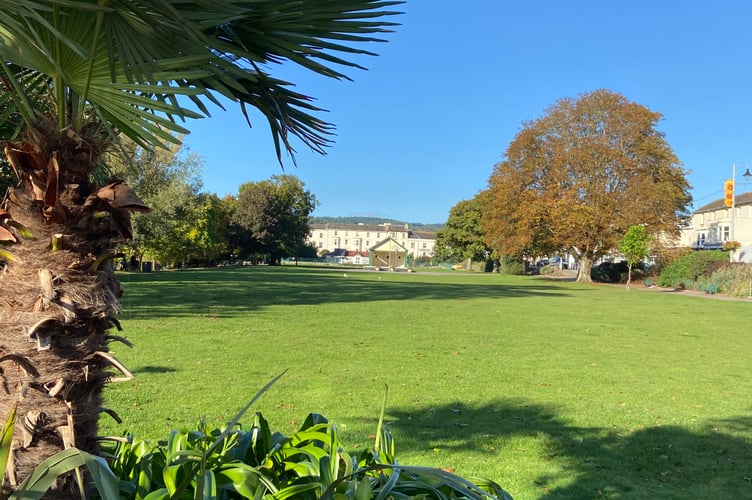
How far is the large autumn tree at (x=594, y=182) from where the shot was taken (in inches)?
1544

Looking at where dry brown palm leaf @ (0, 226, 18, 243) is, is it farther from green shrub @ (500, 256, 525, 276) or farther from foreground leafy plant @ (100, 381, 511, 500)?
green shrub @ (500, 256, 525, 276)

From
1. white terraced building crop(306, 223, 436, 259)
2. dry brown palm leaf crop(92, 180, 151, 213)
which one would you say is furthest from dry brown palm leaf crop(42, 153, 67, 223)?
white terraced building crop(306, 223, 436, 259)

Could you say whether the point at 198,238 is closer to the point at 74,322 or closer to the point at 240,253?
the point at 240,253

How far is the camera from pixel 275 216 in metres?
68.9

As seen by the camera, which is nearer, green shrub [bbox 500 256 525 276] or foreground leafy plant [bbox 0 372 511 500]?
foreground leafy plant [bbox 0 372 511 500]

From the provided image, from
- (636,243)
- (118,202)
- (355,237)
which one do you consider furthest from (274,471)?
(355,237)

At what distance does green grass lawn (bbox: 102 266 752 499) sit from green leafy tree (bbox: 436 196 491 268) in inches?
2575

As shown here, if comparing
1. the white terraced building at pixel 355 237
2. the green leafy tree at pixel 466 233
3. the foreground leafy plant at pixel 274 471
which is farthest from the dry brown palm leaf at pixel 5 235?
the white terraced building at pixel 355 237

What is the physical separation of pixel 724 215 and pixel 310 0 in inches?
2741

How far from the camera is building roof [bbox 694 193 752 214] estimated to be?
55.1 metres

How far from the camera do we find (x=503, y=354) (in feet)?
32.3

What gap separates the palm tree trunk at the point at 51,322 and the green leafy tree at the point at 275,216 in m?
67.0

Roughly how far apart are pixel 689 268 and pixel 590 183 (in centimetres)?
948

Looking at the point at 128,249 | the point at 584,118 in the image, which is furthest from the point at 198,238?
the point at 584,118
